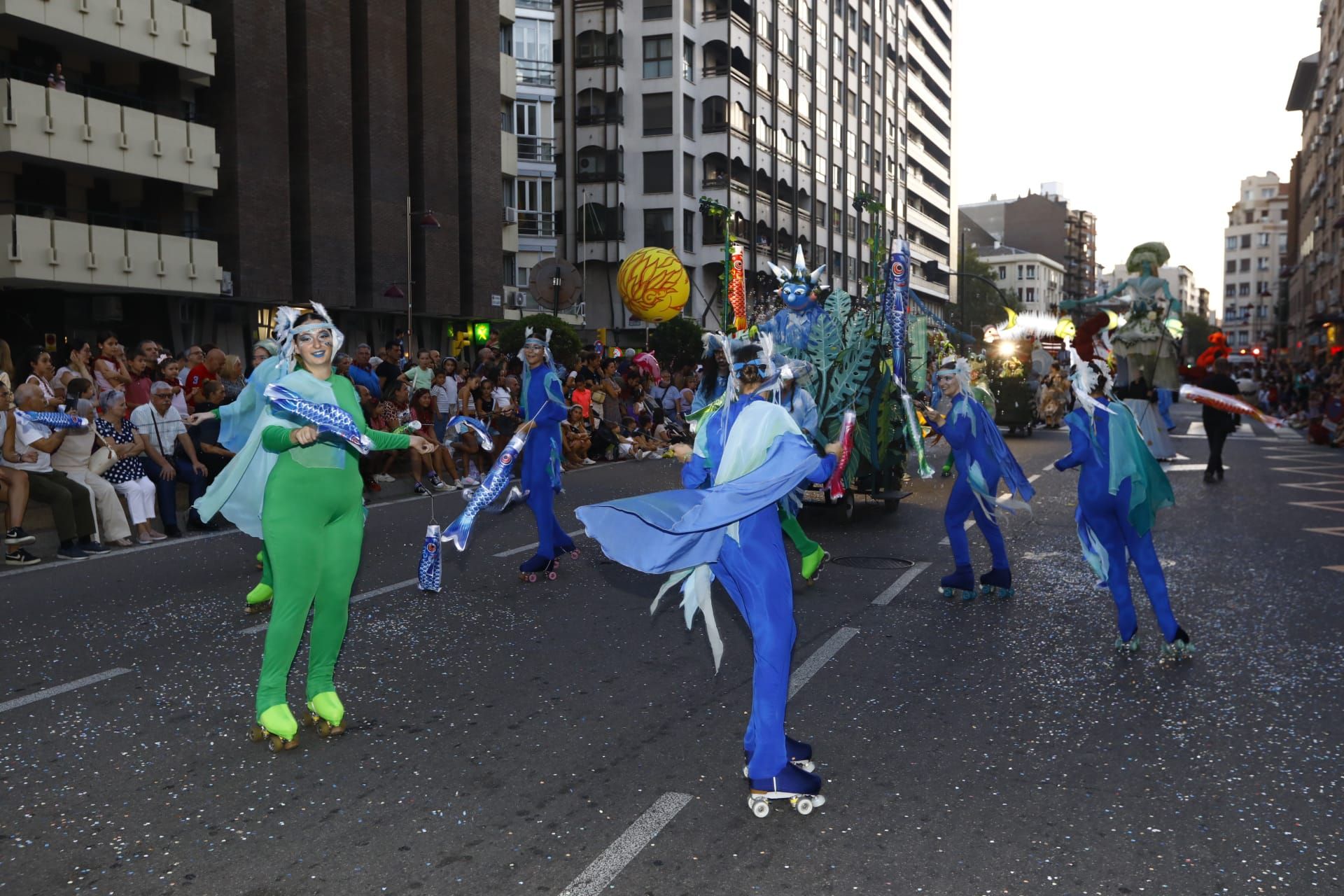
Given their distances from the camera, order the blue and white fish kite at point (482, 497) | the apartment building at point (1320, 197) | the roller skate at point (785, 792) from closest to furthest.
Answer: the roller skate at point (785, 792), the blue and white fish kite at point (482, 497), the apartment building at point (1320, 197)

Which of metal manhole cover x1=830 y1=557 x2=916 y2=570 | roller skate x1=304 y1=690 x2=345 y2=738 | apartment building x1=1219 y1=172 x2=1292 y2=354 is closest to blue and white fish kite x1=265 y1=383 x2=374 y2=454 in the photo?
roller skate x1=304 y1=690 x2=345 y2=738

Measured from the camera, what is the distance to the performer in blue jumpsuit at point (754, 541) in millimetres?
4102

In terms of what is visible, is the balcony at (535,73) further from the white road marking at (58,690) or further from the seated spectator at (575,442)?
the white road marking at (58,690)

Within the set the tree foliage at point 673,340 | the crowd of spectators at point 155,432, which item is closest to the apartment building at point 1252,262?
Answer: the tree foliage at point 673,340

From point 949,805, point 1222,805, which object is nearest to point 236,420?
point 949,805

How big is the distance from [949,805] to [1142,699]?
1904 millimetres

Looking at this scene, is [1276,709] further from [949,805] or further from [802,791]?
[802,791]

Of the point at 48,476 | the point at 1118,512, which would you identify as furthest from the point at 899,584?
the point at 48,476

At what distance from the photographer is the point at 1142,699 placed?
220 inches

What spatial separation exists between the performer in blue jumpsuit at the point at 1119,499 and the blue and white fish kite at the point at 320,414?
4.07 meters

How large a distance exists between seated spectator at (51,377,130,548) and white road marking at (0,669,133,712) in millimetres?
4701

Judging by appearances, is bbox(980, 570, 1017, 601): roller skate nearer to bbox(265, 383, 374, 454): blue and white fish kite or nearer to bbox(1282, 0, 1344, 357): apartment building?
bbox(265, 383, 374, 454): blue and white fish kite

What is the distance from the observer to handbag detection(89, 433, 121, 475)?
10375 millimetres

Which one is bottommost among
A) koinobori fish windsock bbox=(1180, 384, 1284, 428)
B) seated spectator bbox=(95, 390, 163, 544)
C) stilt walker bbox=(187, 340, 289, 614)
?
seated spectator bbox=(95, 390, 163, 544)
